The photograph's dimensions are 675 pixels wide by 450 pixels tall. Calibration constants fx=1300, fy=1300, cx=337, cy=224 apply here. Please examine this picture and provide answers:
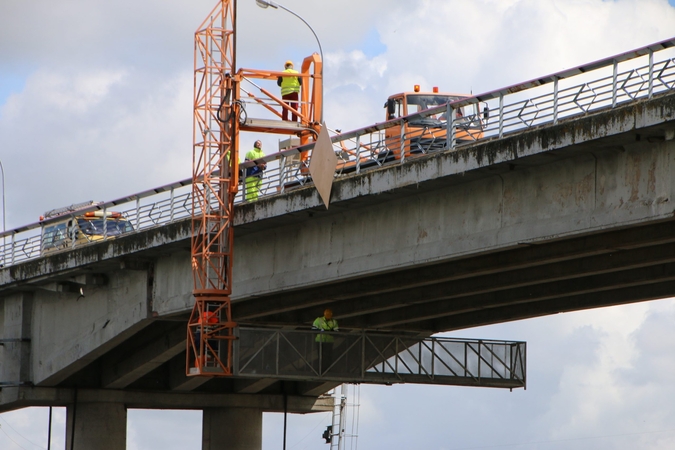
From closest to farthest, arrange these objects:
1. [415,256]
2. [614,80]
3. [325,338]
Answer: [614,80], [415,256], [325,338]

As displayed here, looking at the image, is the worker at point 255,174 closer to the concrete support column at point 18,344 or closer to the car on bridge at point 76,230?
the car on bridge at point 76,230

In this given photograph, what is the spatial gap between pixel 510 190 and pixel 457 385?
38.6 feet

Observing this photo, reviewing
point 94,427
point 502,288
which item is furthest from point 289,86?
point 94,427

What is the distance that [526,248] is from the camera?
27516 mm

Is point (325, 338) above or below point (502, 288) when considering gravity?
below

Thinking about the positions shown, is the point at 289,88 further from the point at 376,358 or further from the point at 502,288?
the point at 502,288

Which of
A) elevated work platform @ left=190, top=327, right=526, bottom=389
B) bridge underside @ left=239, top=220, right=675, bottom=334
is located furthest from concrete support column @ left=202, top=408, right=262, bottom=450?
elevated work platform @ left=190, top=327, right=526, bottom=389

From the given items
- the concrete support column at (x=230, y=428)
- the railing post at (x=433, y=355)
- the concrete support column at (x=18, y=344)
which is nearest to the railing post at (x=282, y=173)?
the railing post at (x=433, y=355)

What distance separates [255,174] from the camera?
3406 centimetres

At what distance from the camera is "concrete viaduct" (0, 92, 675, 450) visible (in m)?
23.7

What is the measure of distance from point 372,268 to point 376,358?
6453 mm

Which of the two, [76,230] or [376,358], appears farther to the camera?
[76,230]

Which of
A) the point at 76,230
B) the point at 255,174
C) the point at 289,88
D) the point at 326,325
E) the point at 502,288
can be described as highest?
the point at 289,88

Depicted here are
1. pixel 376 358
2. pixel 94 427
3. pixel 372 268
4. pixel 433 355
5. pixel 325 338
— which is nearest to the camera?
pixel 372 268
